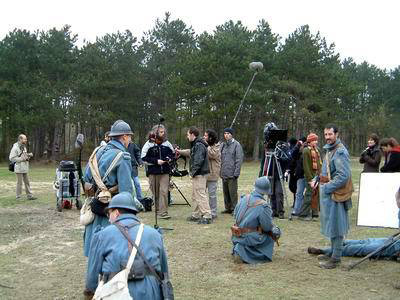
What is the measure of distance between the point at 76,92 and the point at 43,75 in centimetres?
294

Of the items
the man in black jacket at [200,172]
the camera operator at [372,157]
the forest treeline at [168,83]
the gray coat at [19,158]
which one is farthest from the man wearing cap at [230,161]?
the forest treeline at [168,83]

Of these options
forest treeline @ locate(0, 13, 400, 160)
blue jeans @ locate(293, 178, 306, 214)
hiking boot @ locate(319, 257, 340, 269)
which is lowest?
hiking boot @ locate(319, 257, 340, 269)

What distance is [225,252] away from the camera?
24.8 ft

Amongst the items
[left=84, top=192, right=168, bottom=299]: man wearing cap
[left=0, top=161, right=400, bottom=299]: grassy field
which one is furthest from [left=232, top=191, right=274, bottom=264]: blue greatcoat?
[left=84, top=192, right=168, bottom=299]: man wearing cap

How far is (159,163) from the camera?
33.4ft

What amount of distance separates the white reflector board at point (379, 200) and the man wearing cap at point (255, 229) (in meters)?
1.86

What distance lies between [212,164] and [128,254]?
7.55m

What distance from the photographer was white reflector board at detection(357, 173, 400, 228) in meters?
7.57

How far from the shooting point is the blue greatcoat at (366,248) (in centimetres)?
707

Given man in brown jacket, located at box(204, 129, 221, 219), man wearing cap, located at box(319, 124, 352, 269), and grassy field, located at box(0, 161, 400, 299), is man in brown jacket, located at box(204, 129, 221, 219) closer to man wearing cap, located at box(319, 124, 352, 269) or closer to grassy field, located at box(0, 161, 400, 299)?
grassy field, located at box(0, 161, 400, 299)

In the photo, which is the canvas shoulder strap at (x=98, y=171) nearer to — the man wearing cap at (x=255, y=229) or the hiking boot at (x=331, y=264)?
the man wearing cap at (x=255, y=229)

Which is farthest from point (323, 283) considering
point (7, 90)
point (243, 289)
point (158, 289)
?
point (7, 90)

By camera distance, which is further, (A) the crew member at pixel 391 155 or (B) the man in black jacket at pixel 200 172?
(B) the man in black jacket at pixel 200 172

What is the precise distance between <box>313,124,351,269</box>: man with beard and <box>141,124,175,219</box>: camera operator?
175 inches
